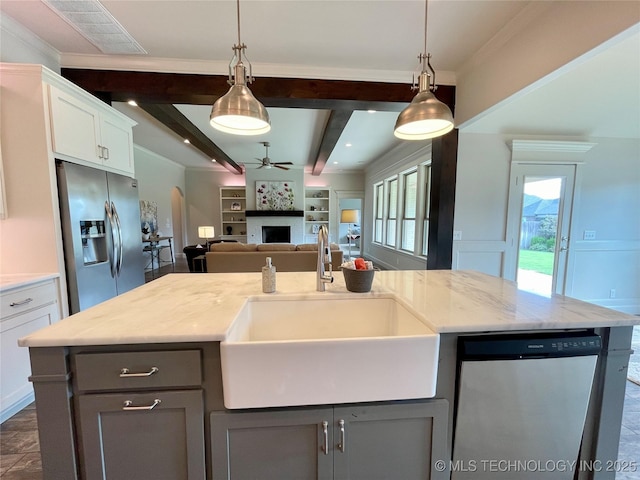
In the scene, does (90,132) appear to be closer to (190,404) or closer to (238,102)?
(238,102)

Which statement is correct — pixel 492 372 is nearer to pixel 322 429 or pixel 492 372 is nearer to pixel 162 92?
pixel 322 429

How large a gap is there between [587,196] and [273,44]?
176 inches

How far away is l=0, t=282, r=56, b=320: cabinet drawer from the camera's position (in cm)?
160

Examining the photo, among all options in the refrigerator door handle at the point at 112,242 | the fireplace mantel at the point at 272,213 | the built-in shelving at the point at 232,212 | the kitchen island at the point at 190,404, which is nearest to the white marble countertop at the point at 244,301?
the kitchen island at the point at 190,404

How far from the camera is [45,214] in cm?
187

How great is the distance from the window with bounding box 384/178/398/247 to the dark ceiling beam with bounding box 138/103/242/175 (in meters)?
4.06

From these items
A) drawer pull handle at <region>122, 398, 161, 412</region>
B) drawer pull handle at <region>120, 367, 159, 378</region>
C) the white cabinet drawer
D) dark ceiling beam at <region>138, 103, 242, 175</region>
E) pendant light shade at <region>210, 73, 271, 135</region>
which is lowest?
the white cabinet drawer

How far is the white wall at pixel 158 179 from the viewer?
569 centimetres

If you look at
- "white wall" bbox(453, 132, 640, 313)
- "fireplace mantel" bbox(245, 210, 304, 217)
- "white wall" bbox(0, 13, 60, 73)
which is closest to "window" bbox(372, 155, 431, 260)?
"white wall" bbox(453, 132, 640, 313)

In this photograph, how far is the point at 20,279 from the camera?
1.75 m

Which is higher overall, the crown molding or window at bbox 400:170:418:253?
the crown molding

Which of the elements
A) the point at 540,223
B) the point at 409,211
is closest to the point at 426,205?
the point at 409,211

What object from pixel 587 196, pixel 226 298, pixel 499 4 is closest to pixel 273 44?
pixel 499 4

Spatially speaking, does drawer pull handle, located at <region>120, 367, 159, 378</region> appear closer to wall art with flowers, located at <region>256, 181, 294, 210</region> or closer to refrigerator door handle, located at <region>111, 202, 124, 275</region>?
refrigerator door handle, located at <region>111, 202, 124, 275</region>
